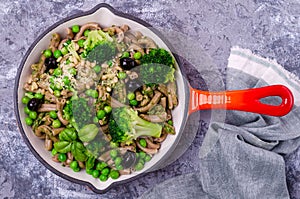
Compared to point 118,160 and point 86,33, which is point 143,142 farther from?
point 86,33

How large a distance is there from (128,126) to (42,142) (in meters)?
0.57

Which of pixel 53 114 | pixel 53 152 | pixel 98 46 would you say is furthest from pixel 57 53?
pixel 53 152

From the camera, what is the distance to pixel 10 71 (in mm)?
3125

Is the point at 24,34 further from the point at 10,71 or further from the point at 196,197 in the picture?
the point at 196,197

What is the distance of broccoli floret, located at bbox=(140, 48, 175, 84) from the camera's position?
278cm

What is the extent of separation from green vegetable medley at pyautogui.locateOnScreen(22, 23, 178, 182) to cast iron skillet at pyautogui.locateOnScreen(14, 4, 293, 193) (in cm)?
4

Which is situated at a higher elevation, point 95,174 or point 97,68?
point 97,68

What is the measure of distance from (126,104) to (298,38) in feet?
3.91

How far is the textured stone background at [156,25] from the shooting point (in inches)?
120

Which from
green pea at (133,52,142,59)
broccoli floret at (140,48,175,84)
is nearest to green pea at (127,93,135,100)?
broccoli floret at (140,48,175,84)

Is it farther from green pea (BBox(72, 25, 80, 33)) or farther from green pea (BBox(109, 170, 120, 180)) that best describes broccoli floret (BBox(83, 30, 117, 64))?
green pea (BBox(109, 170, 120, 180))

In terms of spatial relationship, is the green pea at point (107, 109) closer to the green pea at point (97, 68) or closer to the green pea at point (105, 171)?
the green pea at point (97, 68)

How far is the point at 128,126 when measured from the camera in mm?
2783

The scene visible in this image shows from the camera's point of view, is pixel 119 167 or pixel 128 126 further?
pixel 119 167
